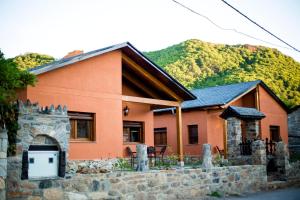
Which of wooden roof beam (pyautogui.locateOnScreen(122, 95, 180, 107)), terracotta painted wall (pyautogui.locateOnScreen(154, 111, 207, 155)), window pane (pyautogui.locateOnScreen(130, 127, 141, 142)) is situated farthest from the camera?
terracotta painted wall (pyautogui.locateOnScreen(154, 111, 207, 155))

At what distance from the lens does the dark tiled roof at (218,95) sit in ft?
70.2

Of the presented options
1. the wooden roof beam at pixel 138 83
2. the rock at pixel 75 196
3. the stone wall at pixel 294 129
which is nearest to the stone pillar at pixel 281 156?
the wooden roof beam at pixel 138 83

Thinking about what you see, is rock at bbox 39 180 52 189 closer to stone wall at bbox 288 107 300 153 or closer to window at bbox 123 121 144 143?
window at bbox 123 121 144 143

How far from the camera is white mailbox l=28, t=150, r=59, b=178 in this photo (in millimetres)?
7941

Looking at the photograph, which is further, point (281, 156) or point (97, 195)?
point (281, 156)

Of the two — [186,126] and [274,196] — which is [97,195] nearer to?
[274,196]

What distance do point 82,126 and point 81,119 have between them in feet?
1.05

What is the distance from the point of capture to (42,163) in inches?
320

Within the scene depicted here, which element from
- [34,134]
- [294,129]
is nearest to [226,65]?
[294,129]

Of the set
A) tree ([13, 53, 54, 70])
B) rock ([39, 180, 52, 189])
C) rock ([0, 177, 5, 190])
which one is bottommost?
rock ([39, 180, 52, 189])

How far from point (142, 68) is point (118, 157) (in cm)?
414

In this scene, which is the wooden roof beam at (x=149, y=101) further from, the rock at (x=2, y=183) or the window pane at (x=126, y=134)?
the rock at (x=2, y=183)

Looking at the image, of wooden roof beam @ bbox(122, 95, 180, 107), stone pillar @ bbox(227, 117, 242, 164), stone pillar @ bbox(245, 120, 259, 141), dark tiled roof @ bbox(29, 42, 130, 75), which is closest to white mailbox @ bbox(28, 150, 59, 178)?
dark tiled roof @ bbox(29, 42, 130, 75)

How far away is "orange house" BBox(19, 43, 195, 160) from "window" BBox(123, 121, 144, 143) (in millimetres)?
171
